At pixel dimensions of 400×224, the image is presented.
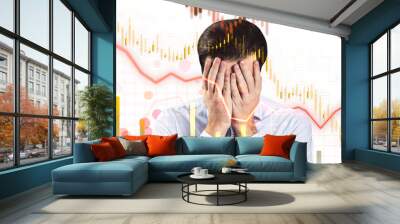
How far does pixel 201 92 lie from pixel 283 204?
479 centimetres

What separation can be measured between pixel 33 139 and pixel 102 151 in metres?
1.07

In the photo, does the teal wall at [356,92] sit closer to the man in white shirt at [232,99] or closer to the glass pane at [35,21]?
the man in white shirt at [232,99]

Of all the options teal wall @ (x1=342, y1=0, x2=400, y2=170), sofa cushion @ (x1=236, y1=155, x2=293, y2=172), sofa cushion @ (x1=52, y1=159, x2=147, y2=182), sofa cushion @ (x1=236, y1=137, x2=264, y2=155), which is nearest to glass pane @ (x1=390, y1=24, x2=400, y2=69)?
teal wall @ (x1=342, y1=0, x2=400, y2=170)

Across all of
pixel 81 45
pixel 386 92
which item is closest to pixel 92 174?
pixel 81 45

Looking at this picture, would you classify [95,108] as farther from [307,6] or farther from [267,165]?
[307,6]

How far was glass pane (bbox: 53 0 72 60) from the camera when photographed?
257 inches

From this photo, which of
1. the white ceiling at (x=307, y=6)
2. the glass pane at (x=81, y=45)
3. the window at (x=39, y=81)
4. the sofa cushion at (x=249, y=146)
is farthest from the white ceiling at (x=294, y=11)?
the sofa cushion at (x=249, y=146)

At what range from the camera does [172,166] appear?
5938mm

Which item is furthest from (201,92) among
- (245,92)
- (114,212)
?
(114,212)

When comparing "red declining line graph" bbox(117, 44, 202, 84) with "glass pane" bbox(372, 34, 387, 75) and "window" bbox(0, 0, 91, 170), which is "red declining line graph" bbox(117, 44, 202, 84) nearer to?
"window" bbox(0, 0, 91, 170)

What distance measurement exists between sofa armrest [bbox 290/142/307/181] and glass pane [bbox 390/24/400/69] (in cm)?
345

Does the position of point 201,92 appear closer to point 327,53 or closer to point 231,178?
point 327,53

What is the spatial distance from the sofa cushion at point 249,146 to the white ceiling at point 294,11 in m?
Result: 3.20

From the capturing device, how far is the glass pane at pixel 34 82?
17.5 ft
